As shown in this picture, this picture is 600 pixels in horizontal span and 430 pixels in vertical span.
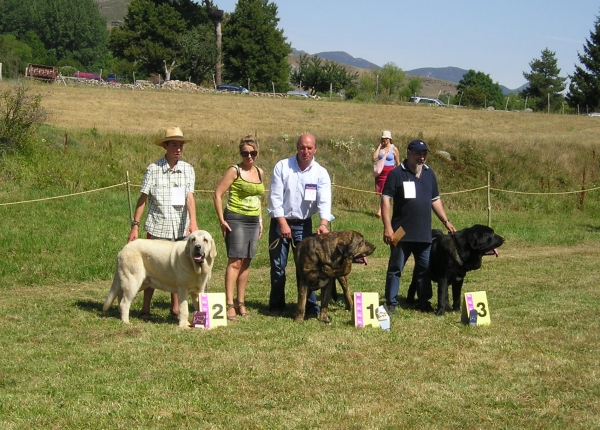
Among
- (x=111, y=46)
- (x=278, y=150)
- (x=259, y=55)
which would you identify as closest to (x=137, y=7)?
(x=111, y=46)

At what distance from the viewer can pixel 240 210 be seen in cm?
827

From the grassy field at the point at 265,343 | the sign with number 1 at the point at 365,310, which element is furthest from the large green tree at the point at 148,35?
the sign with number 1 at the point at 365,310

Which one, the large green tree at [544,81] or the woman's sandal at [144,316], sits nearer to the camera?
the woman's sandal at [144,316]

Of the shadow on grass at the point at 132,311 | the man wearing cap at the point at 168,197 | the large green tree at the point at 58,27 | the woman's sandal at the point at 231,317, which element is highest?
the large green tree at the point at 58,27

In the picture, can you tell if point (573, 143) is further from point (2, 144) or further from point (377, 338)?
point (377, 338)

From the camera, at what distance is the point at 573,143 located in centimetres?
2802

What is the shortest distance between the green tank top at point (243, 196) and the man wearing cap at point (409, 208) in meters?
1.44

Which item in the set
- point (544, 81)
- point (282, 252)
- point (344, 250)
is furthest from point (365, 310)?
point (544, 81)

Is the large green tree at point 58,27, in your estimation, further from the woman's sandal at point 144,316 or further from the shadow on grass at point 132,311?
the woman's sandal at point 144,316

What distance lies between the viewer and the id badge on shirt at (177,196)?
812 centimetres

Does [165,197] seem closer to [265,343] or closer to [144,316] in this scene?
[144,316]

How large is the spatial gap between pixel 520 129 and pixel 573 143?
10395 millimetres

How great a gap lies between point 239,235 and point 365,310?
1.63 meters

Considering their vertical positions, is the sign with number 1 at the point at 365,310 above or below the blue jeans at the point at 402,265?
below
